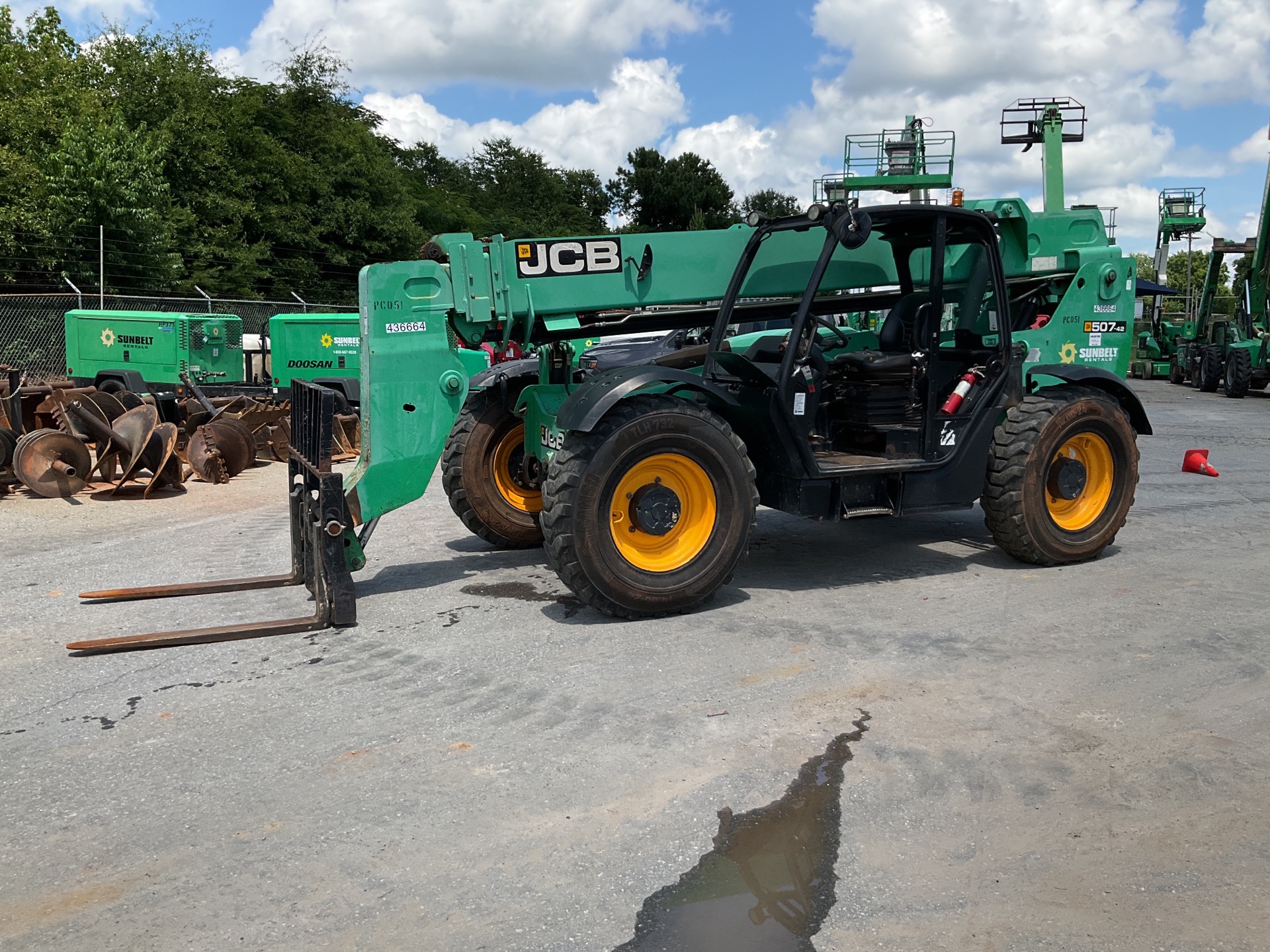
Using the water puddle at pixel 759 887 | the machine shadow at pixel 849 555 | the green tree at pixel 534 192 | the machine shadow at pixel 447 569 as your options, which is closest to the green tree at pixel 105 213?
the machine shadow at pixel 447 569

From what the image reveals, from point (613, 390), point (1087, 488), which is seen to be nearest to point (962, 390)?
point (1087, 488)

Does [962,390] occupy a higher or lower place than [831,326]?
lower

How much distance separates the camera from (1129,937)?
3.25m

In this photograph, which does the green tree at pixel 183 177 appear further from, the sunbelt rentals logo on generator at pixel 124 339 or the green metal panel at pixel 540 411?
the green metal panel at pixel 540 411

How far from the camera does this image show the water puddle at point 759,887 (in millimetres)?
3281

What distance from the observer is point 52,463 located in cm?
1111

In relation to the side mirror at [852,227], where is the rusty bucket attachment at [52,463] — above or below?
below

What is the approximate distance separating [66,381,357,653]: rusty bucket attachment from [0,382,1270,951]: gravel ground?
14cm

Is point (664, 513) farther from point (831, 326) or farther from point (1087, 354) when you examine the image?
point (1087, 354)

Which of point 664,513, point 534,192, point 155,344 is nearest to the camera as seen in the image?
point 664,513

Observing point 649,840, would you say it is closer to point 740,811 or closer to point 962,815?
point 740,811

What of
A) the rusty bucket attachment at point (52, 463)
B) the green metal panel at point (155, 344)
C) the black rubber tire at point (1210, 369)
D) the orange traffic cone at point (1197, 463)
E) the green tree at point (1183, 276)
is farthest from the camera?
the green tree at point (1183, 276)

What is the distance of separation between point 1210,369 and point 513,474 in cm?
2704

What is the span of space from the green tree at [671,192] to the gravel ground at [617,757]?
67.3m
